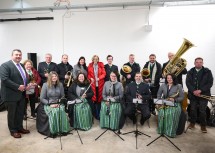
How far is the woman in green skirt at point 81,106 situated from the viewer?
13.0ft

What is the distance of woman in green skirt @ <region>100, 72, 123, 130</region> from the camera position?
3.98m

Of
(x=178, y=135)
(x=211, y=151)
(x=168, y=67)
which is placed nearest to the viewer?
(x=211, y=151)

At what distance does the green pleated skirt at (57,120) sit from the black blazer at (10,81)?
638 millimetres

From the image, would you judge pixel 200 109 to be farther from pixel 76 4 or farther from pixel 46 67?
pixel 76 4

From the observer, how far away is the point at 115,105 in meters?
4.02

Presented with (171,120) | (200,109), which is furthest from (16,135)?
(200,109)

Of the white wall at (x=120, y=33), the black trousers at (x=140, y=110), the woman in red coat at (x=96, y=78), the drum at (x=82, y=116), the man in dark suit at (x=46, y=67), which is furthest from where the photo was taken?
the white wall at (x=120, y=33)

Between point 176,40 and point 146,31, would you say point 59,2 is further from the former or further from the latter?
point 176,40

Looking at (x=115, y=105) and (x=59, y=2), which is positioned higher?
(x=59, y=2)

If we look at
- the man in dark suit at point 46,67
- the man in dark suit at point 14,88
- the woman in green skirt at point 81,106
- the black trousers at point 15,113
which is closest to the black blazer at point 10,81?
the man in dark suit at point 14,88

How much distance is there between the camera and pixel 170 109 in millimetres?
3783

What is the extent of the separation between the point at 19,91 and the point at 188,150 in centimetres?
320

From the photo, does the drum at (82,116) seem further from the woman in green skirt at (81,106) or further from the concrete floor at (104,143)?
the concrete floor at (104,143)

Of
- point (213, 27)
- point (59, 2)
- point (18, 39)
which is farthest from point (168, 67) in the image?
point (18, 39)
